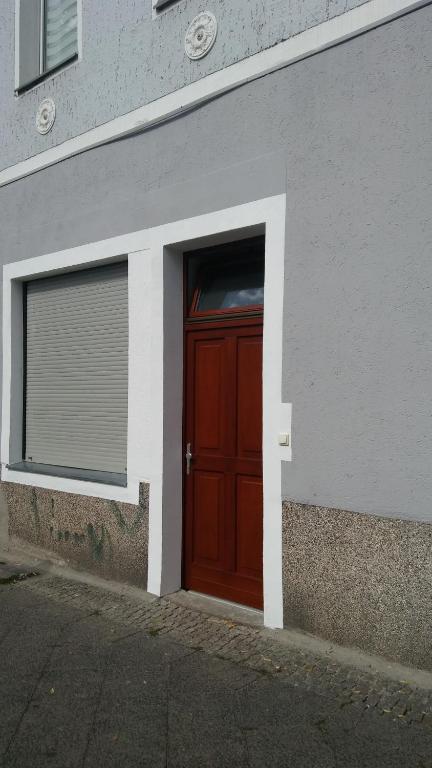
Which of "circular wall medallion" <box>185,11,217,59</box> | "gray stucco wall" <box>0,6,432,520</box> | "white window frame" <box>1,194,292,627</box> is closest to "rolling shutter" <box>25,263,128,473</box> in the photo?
"white window frame" <box>1,194,292,627</box>

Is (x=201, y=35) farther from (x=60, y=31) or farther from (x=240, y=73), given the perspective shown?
(x=60, y=31)

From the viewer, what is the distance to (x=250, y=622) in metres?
4.84

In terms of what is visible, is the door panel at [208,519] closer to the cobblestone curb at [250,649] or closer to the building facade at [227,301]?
the building facade at [227,301]

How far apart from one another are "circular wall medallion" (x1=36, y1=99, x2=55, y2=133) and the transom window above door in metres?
2.38

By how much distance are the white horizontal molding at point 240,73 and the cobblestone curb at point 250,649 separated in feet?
12.9

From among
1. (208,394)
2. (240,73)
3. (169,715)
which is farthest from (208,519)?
(240,73)

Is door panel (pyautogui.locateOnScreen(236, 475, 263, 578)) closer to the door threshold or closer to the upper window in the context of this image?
the door threshold

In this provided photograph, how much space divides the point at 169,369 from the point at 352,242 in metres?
1.90

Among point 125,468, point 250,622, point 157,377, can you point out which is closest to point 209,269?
point 157,377

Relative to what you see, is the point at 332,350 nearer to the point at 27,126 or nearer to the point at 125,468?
the point at 125,468

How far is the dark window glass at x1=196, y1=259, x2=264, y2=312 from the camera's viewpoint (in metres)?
5.22

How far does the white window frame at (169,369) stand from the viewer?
4645 millimetres

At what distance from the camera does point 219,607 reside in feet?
17.0

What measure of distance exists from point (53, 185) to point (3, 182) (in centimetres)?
96
